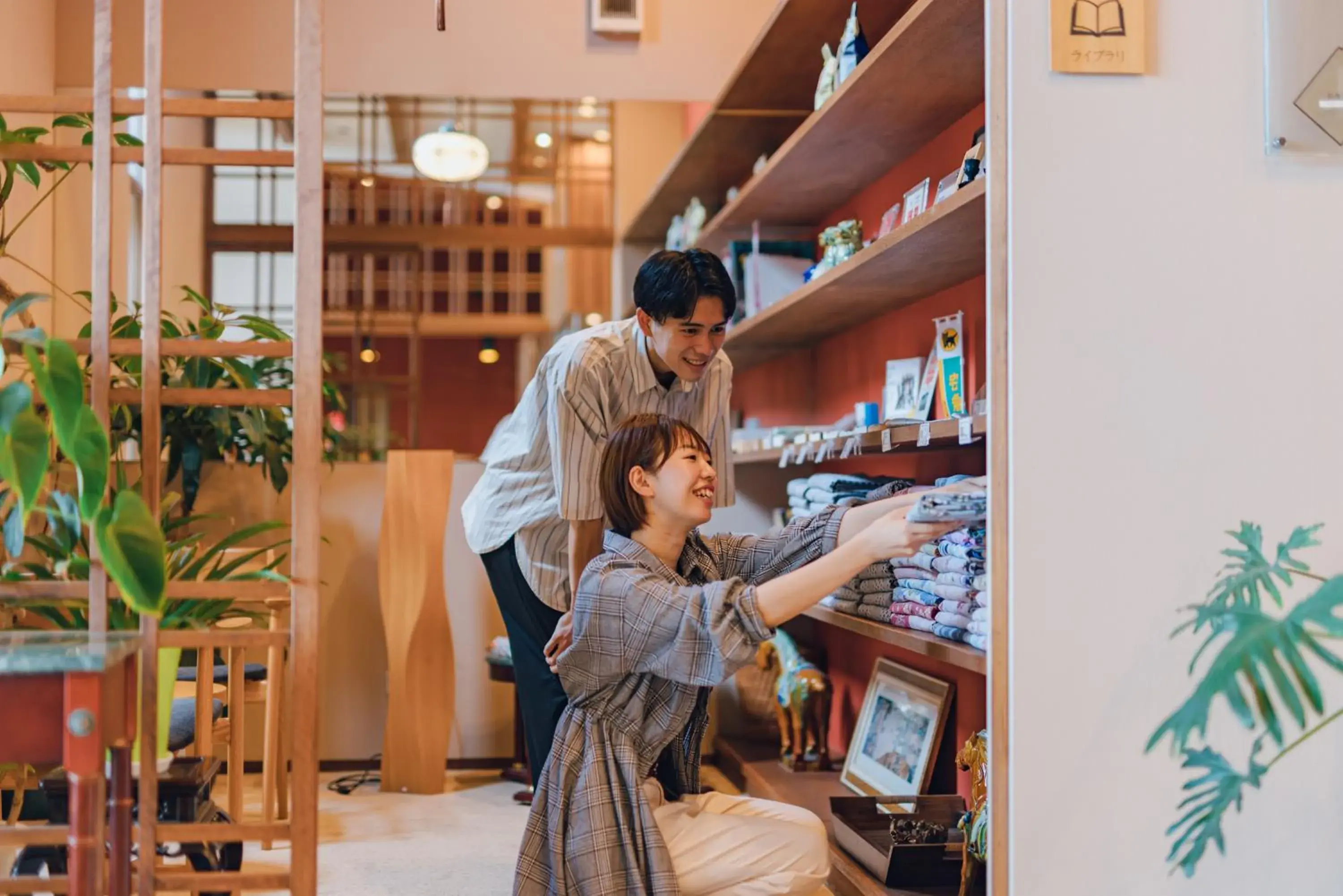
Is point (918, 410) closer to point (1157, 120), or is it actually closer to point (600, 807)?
point (1157, 120)

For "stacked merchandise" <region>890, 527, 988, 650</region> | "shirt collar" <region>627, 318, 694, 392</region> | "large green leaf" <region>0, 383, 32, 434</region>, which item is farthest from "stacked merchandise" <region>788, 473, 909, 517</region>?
"large green leaf" <region>0, 383, 32, 434</region>

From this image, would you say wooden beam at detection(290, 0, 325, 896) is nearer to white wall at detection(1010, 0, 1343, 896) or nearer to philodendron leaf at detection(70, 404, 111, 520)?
philodendron leaf at detection(70, 404, 111, 520)

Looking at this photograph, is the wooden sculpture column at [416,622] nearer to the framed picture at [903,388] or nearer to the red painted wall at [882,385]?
the red painted wall at [882,385]

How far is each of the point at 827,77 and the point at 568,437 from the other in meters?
1.28

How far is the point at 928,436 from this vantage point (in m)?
2.37

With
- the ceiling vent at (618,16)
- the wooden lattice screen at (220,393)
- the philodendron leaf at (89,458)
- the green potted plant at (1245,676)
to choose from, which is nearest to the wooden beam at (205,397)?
the wooden lattice screen at (220,393)

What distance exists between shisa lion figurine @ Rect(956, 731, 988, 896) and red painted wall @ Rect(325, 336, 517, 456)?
3325 millimetres

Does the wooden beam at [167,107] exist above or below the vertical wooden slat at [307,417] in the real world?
above

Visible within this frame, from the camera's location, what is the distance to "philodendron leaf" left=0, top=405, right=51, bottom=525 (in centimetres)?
172

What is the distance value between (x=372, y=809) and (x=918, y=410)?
2.17m

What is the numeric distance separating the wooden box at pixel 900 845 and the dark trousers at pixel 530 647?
68 cm

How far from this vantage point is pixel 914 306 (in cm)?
332

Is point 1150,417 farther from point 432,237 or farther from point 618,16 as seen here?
point 432,237

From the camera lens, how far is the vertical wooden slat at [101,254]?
1.89 m
